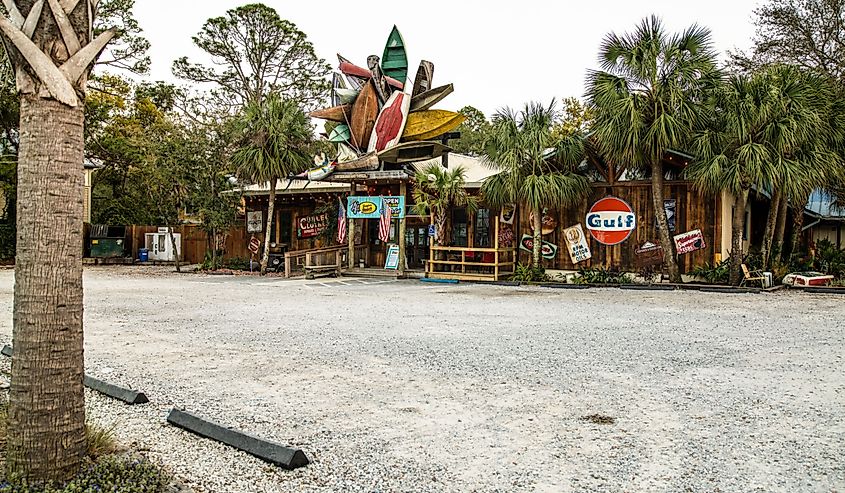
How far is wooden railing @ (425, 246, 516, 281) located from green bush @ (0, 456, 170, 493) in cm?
1429

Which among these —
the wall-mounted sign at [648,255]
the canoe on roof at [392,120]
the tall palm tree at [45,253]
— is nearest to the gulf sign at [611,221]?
the wall-mounted sign at [648,255]

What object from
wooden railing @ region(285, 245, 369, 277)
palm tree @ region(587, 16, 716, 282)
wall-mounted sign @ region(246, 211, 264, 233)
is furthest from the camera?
wall-mounted sign @ region(246, 211, 264, 233)

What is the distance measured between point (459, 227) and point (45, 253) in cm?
1762

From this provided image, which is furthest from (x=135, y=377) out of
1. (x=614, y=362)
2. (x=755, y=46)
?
(x=755, y=46)

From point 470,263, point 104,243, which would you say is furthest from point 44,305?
point 104,243

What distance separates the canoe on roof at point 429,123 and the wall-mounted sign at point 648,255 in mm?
6203

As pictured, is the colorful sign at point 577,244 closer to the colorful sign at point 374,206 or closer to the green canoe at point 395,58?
the colorful sign at point 374,206

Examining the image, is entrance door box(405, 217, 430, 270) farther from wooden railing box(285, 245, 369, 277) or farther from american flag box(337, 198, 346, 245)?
american flag box(337, 198, 346, 245)

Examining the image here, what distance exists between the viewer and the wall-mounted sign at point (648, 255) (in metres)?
16.8

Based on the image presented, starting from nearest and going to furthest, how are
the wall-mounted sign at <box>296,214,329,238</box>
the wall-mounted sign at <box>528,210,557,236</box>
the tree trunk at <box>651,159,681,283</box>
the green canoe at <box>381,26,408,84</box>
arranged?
the tree trunk at <box>651,159,681,283</box>
the wall-mounted sign at <box>528,210,557,236</box>
the green canoe at <box>381,26,408,84</box>
the wall-mounted sign at <box>296,214,329,238</box>

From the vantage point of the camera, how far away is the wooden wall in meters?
16.4

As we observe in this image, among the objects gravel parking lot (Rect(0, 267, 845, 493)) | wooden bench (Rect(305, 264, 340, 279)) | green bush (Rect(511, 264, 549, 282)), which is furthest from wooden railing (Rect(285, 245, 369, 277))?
gravel parking lot (Rect(0, 267, 845, 493))

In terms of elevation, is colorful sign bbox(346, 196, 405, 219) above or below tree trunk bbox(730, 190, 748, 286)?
above

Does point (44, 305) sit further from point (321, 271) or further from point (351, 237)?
point (351, 237)
